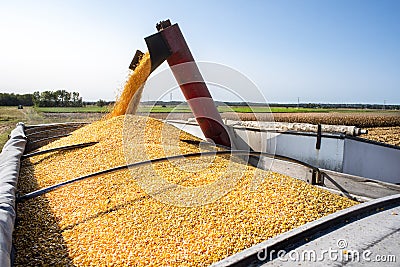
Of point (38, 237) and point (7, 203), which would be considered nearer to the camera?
point (7, 203)

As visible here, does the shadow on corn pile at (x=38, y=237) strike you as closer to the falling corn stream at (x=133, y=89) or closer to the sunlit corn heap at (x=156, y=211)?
the sunlit corn heap at (x=156, y=211)

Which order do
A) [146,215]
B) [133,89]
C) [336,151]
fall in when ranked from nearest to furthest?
1. [146,215]
2. [336,151]
3. [133,89]

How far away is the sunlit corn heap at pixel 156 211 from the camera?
1565 mm

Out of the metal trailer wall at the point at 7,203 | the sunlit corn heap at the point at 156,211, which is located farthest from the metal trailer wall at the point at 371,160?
the metal trailer wall at the point at 7,203

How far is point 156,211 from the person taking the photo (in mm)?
1969

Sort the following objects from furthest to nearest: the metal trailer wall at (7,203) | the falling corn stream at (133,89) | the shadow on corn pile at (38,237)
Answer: the falling corn stream at (133,89) < the shadow on corn pile at (38,237) < the metal trailer wall at (7,203)

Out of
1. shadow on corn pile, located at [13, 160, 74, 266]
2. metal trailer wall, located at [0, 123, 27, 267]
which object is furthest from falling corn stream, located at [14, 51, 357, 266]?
metal trailer wall, located at [0, 123, 27, 267]

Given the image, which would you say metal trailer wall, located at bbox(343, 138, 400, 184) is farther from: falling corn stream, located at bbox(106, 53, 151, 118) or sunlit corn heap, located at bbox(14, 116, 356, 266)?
falling corn stream, located at bbox(106, 53, 151, 118)

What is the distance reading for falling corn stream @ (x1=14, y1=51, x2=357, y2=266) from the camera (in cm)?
155

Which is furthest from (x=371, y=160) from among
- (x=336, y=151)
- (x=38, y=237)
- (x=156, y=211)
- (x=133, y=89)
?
(x=38, y=237)

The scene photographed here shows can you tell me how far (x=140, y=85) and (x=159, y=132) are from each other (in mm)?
633

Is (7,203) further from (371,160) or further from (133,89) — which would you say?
(371,160)

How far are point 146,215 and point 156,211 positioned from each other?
8 cm

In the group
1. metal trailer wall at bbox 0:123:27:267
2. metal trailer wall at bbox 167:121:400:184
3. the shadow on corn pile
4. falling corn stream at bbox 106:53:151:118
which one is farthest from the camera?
falling corn stream at bbox 106:53:151:118
